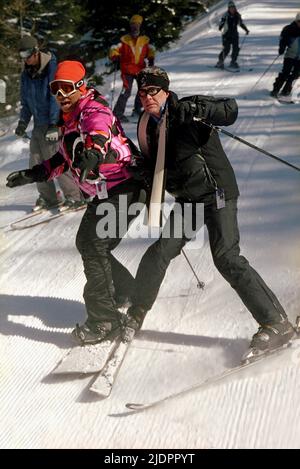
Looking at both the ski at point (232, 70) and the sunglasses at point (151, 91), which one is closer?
the sunglasses at point (151, 91)

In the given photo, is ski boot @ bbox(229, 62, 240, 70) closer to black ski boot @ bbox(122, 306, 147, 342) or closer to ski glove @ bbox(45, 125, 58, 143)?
ski glove @ bbox(45, 125, 58, 143)

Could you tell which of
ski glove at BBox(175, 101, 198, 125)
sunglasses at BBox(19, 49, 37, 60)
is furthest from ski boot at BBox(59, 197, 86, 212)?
ski glove at BBox(175, 101, 198, 125)

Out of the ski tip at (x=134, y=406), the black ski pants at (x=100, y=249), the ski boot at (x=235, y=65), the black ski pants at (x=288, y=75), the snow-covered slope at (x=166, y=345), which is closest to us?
the snow-covered slope at (x=166, y=345)

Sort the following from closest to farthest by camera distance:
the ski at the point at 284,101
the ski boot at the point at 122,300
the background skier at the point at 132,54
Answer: the ski boot at the point at 122,300
the background skier at the point at 132,54
the ski at the point at 284,101

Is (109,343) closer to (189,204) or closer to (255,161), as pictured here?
(189,204)

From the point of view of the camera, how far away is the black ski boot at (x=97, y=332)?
4.00 metres

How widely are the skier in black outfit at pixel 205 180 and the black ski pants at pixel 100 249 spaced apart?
1.23ft

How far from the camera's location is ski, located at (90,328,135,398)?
3.50m

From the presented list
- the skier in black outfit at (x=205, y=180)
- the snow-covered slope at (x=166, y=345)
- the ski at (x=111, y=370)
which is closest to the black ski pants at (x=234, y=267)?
the skier in black outfit at (x=205, y=180)

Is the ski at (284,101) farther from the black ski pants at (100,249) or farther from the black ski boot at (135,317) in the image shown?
the black ski boot at (135,317)

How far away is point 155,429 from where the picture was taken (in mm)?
3164

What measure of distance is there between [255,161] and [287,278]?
3235mm

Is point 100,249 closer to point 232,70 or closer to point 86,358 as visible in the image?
point 86,358
